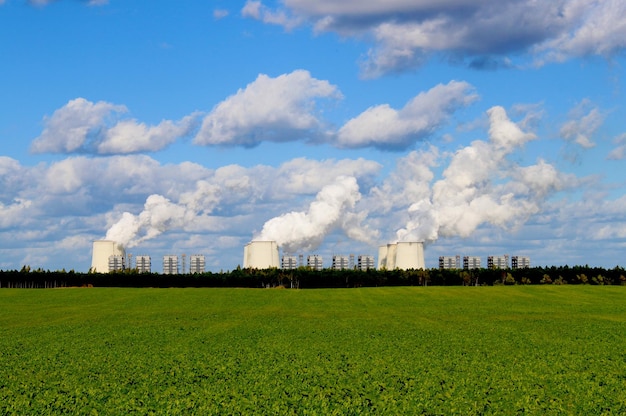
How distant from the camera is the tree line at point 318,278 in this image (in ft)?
322

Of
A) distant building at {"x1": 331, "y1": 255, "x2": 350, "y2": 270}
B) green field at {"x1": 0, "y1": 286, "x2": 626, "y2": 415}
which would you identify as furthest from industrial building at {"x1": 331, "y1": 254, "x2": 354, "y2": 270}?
green field at {"x1": 0, "y1": 286, "x2": 626, "y2": 415}

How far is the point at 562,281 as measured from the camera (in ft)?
326

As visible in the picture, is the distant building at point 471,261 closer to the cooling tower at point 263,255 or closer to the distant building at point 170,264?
the cooling tower at point 263,255

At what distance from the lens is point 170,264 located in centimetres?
10762

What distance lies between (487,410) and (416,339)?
57.1 feet

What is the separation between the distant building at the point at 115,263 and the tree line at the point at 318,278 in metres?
2.19

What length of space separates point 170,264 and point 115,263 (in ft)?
28.0

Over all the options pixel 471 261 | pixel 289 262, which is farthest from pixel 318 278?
pixel 471 261

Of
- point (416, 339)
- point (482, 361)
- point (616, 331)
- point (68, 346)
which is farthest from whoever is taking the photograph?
point (616, 331)

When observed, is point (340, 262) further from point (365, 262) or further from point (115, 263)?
point (115, 263)

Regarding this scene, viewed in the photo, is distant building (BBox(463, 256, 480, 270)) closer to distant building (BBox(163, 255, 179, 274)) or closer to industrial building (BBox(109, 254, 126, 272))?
distant building (BBox(163, 255, 179, 274))

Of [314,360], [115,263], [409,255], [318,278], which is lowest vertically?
[314,360]

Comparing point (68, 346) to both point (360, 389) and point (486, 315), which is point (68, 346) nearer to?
point (360, 389)

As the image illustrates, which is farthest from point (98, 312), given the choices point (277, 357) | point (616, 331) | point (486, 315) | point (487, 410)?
point (487, 410)
